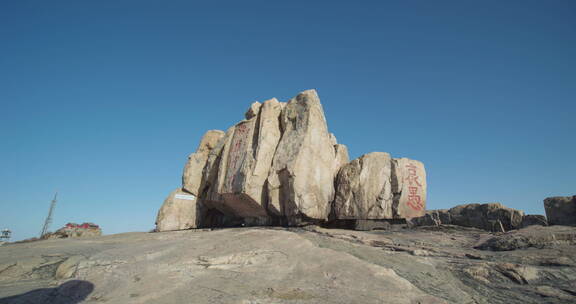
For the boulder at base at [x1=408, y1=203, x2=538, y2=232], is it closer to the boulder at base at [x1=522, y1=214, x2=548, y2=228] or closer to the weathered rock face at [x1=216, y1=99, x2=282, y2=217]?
the boulder at base at [x1=522, y1=214, x2=548, y2=228]

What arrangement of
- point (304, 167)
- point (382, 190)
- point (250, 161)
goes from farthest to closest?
point (250, 161) → point (382, 190) → point (304, 167)

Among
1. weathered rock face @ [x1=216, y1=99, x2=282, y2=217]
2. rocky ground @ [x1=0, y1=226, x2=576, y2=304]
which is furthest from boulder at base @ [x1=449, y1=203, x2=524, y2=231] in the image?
weathered rock face @ [x1=216, y1=99, x2=282, y2=217]

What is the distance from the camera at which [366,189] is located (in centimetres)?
968

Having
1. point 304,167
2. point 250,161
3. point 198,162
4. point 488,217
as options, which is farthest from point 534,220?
point 198,162

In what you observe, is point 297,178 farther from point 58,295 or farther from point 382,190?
point 58,295

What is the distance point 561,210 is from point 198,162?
1197 cm

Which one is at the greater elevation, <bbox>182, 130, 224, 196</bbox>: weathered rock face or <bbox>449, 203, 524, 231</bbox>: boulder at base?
<bbox>182, 130, 224, 196</bbox>: weathered rock face

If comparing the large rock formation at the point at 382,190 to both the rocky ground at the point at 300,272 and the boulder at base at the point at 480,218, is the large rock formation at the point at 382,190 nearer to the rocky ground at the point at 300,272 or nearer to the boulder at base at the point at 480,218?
the boulder at base at the point at 480,218

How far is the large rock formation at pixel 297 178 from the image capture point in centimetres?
948

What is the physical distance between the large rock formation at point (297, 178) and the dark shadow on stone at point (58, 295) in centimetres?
527

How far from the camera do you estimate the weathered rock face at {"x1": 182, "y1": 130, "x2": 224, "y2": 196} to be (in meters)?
12.8

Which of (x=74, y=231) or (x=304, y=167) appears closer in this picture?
(x=304, y=167)

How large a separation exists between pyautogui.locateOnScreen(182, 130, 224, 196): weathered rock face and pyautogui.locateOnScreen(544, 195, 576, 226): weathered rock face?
36.4ft

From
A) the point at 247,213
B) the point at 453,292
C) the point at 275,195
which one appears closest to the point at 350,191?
the point at 275,195
